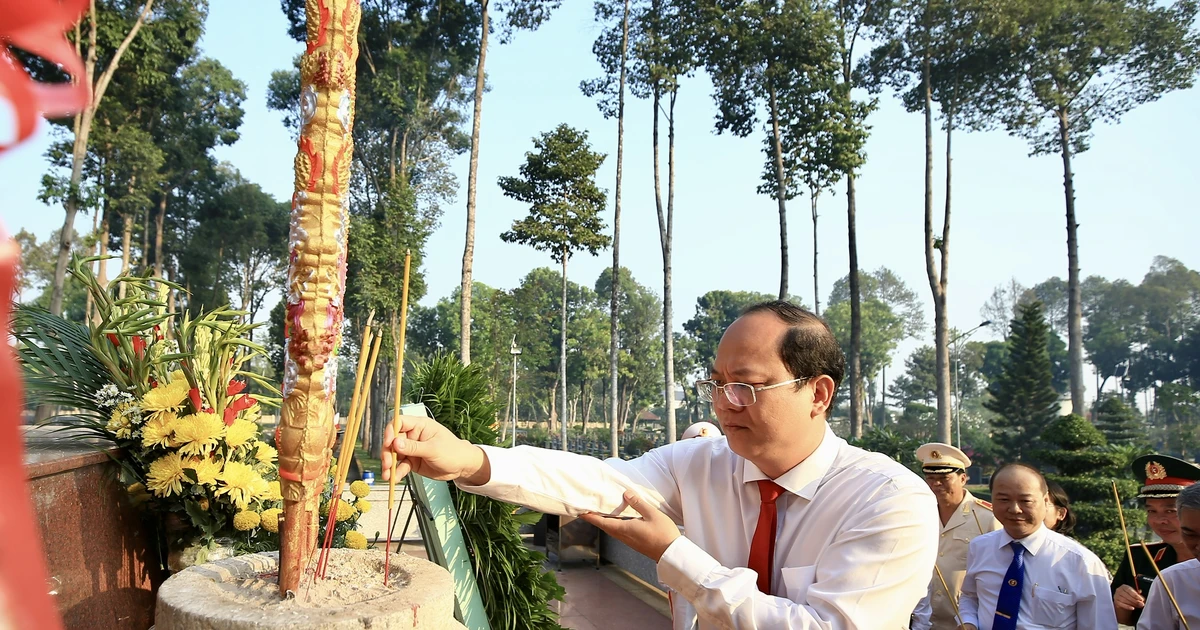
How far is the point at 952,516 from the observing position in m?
4.81

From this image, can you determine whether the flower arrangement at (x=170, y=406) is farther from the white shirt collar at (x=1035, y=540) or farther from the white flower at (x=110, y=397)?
the white shirt collar at (x=1035, y=540)

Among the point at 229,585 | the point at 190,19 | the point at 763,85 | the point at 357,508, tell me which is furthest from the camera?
the point at 763,85

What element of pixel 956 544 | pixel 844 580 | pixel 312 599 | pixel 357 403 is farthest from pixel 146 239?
pixel 844 580

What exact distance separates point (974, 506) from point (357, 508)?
3.53 meters

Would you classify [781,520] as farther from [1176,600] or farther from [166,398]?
[166,398]

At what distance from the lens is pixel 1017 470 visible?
12.5ft

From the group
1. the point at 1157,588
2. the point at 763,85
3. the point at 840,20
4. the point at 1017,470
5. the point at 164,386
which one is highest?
the point at 840,20

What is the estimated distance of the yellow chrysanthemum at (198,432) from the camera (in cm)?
312

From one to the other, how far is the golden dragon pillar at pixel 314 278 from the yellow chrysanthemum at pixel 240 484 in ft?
2.13

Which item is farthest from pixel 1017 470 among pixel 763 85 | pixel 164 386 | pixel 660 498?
pixel 763 85

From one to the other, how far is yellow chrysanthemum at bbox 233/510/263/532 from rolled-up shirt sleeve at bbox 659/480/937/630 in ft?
6.91

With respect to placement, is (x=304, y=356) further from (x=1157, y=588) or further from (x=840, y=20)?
(x=840, y=20)

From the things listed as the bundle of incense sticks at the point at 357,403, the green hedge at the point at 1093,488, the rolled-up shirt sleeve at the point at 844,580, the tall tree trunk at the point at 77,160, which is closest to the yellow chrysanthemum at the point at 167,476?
the bundle of incense sticks at the point at 357,403

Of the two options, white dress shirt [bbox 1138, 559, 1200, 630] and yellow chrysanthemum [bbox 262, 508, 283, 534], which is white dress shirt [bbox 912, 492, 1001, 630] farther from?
yellow chrysanthemum [bbox 262, 508, 283, 534]
